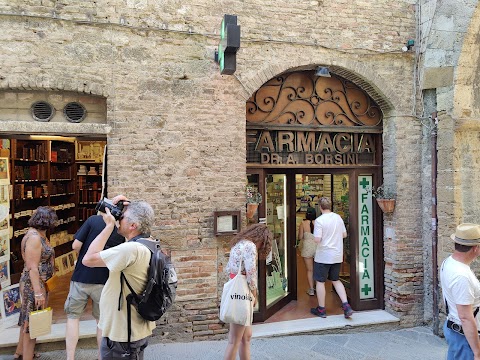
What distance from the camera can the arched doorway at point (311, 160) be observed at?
5.68m

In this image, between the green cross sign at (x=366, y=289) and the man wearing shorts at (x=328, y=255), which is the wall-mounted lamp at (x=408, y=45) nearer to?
the man wearing shorts at (x=328, y=255)

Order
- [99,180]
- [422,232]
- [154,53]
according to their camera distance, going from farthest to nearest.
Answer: [99,180] < [422,232] < [154,53]

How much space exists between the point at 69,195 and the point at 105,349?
6.63 metres

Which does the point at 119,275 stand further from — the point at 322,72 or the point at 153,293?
the point at 322,72

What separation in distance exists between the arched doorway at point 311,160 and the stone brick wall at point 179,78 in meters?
0.43

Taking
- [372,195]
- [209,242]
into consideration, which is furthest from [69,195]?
[372,195]

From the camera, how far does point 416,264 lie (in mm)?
5855

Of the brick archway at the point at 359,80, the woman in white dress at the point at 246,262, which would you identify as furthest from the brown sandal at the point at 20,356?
the brick archway at the point at 359,80

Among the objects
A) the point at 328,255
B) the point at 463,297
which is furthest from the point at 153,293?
the point at 328,255

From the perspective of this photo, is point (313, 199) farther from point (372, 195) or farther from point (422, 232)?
point (422, 232)

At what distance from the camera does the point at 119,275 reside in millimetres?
2828

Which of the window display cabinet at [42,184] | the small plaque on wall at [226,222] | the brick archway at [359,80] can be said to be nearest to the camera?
the small plaque on wall at [226,222]

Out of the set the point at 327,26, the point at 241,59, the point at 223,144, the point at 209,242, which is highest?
the point at 327,26

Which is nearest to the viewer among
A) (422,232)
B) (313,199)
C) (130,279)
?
(130,279)
